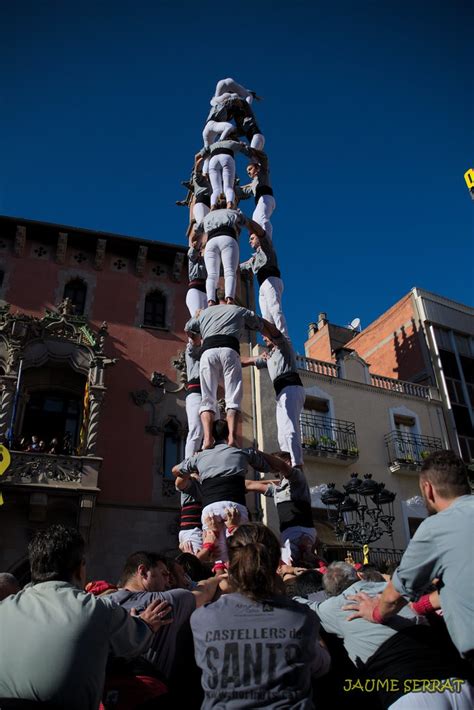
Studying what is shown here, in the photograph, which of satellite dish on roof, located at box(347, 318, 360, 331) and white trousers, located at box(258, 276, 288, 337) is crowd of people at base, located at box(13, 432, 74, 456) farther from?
satellite dish on roof, located at box(347, 318, 360, 331)

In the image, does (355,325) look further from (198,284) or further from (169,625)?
(169,625)

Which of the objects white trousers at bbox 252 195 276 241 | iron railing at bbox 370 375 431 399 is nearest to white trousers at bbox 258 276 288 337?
white trousers at bbox 252 195 276 241

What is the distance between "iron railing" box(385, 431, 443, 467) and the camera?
65.6 ft

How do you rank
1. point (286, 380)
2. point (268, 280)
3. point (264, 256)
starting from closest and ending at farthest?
point (286, 380) → point (268, 280) → point (264, 256)

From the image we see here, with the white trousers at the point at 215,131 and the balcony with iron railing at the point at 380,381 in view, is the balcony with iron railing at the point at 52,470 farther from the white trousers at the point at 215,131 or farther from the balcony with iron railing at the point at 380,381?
the balcony with iron railing at the point at 380,381

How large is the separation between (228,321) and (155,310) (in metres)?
12.8

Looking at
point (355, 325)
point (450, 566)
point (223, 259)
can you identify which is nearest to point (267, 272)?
point (223, 259)

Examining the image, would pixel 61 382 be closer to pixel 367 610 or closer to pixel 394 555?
pixel 394 555

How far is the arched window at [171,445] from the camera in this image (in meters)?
16.9

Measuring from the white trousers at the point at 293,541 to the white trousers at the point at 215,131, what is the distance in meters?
7.85

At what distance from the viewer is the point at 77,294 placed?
19.1m

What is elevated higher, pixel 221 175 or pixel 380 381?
pixel 380 381

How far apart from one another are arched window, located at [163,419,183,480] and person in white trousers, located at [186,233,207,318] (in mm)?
7616

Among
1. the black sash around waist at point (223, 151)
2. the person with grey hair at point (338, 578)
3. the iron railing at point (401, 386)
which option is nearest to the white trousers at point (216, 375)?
the person with grey hair at point (338, 578)
